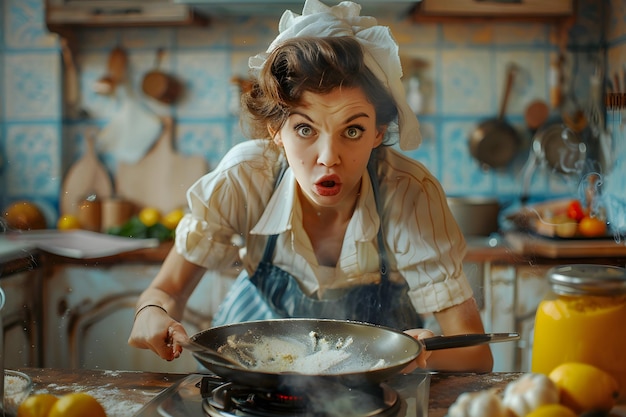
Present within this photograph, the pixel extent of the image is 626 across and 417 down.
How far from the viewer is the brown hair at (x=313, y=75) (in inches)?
32.5

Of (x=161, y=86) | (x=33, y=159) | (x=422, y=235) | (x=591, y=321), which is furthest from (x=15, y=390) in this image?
(x=591, y=321)

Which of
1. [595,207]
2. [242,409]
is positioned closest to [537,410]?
[242,409]

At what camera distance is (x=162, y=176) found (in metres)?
0.93

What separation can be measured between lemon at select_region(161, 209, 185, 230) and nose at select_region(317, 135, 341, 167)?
0.72 feet

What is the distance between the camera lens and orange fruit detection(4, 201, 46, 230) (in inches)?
37.1

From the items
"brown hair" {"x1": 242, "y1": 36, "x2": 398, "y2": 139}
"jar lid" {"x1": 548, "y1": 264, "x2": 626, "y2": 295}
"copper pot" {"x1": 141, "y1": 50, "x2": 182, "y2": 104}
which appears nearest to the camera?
"jar lid" {"x1": 548, "y1": 264, "x2": 626, "y2": 295}

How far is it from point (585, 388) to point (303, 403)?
29 centimetres

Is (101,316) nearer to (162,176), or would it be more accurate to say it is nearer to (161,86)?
(162,176)

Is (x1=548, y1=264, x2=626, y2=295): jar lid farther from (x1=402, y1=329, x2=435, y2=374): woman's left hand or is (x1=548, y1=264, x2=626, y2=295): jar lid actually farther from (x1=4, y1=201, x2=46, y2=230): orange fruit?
(x1=4, y1=201, x2=46, y2=230): orange fruit

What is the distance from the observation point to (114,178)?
37.0 inches

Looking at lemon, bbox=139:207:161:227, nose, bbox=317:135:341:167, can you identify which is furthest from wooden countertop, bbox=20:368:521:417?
nose, bbox=317:135:341:167

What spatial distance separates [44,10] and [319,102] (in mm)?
422

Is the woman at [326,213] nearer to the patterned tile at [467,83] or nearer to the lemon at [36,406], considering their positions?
the patterned tile at [467,83]

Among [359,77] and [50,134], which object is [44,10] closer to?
[50,134]
